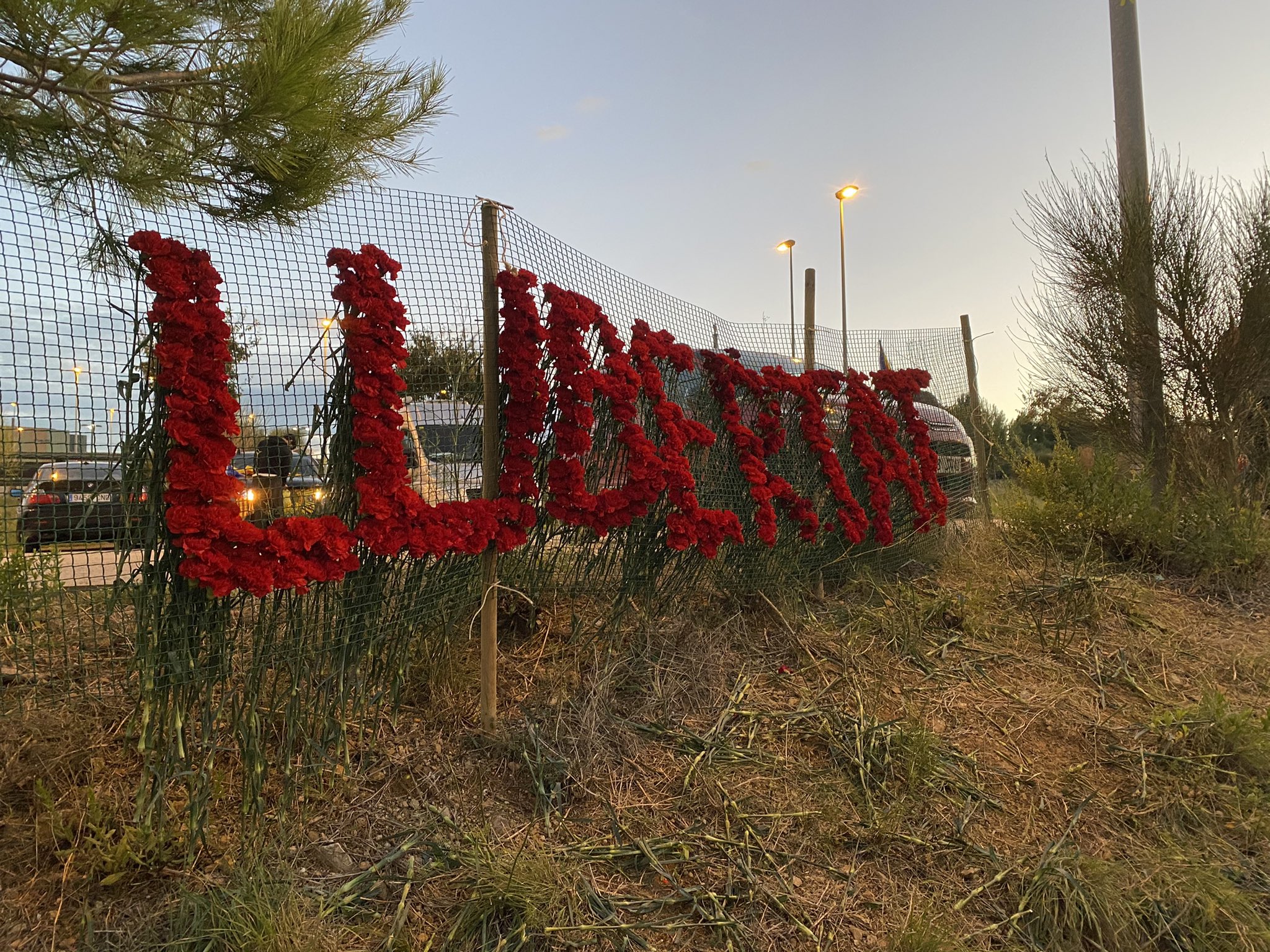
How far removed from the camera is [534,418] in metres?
2.56

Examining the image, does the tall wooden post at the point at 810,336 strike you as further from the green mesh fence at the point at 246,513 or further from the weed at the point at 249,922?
the weed at the point at 249,922

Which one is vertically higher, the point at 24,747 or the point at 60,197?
the point at 60,197

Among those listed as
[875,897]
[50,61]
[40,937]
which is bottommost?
[875,897]

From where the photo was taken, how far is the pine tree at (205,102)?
→ 209cm


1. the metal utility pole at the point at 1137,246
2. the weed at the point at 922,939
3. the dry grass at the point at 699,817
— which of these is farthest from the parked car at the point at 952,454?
Answer: the weed at the point at 922,939

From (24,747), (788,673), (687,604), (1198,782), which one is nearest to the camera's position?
(24,747)

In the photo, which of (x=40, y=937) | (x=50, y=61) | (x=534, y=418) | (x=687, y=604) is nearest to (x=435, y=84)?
(x=50, y=61)

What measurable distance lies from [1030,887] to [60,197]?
3885 mm

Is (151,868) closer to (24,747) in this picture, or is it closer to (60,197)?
(24,747)

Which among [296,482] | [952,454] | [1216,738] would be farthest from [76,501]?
[952,454]

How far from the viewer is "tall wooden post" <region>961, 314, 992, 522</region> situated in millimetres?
6379

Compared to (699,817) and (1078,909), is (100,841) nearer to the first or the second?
(699,817)

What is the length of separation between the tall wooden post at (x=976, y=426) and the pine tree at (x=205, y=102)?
542cm

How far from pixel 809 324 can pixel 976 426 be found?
6.75 ft
